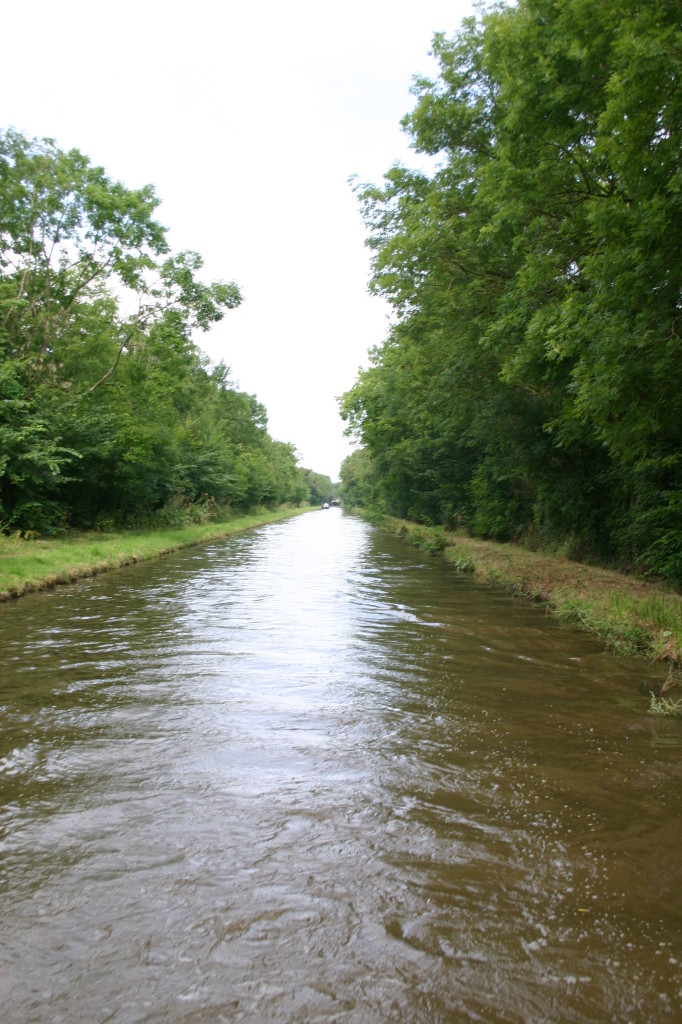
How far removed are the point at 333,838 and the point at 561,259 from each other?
9.42m

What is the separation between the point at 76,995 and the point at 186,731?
3229mm

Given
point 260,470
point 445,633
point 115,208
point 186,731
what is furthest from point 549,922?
point 260,470

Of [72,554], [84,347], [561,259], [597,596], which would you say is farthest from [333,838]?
[84,347]

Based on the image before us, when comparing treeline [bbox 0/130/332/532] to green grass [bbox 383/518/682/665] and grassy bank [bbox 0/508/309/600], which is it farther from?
green grass [bbox 383/518/682/665]

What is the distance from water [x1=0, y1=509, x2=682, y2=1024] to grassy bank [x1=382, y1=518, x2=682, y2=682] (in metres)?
0.57

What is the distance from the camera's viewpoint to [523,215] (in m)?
10.6

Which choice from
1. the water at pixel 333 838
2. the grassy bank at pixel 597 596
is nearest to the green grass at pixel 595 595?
the grassy bank at pixel 597 596

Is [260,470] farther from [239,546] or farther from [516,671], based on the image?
[516,671]

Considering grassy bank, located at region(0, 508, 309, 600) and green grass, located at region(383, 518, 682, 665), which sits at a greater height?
green grass, located at region(383, 518, 682, 665)

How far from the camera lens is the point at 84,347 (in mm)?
24875

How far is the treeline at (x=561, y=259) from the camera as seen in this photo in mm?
7957

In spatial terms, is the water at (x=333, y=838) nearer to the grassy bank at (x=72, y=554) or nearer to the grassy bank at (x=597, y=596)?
the grassy bank at (x=597, y=596)

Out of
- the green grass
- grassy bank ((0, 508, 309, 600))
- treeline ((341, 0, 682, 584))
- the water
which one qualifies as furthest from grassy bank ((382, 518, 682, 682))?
grassy bank ((0, 508, 309, 600))

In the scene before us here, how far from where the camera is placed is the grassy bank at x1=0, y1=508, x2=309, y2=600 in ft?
46.8
